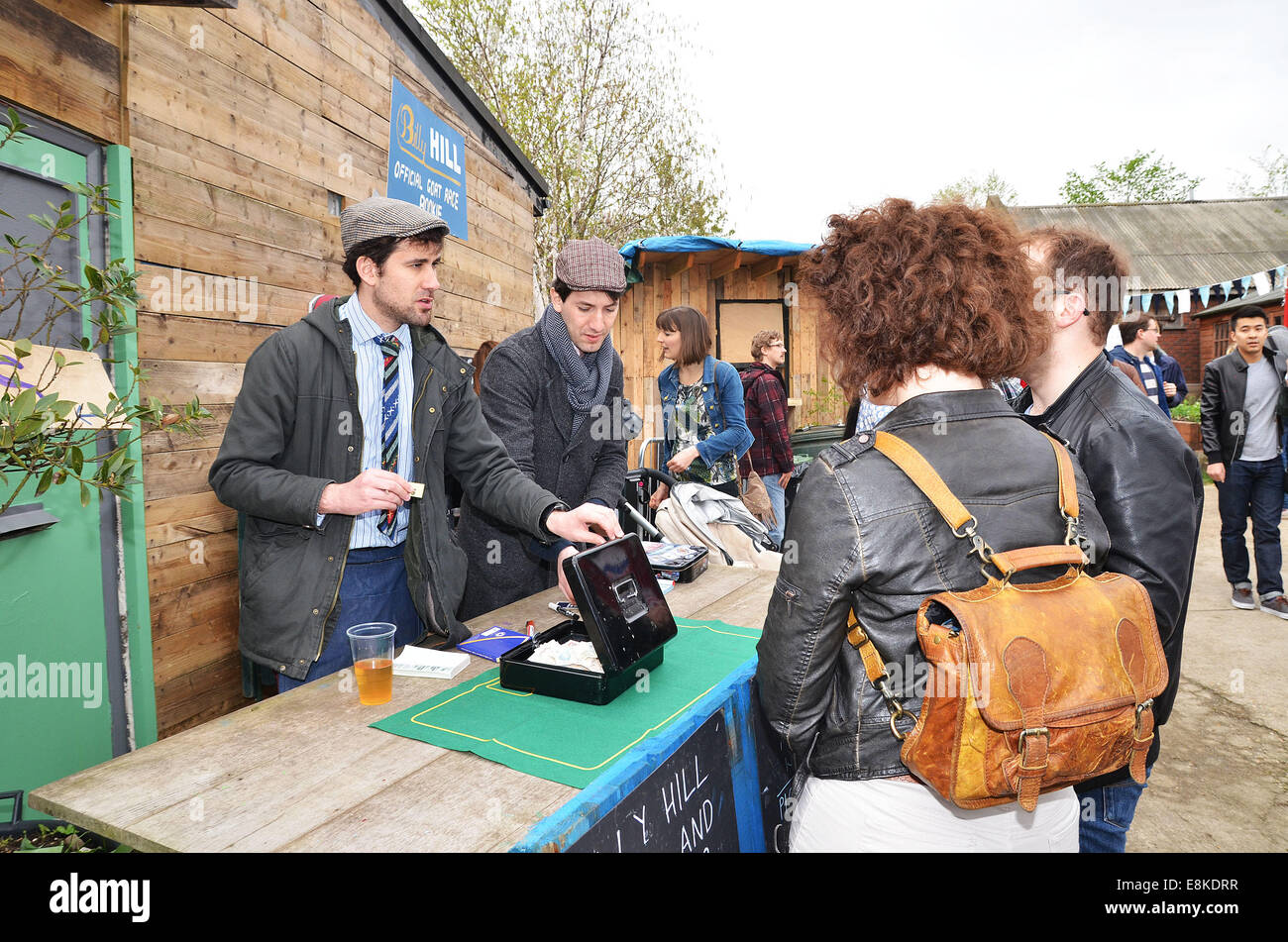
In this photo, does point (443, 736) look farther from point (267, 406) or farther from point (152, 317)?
point (152, 317)

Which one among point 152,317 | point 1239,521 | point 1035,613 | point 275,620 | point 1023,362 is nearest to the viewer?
point 1035,613

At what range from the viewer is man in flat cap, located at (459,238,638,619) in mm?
3016

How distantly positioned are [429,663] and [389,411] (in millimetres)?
930

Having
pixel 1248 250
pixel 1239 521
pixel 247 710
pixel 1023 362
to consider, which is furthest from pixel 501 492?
pixel 1248 250

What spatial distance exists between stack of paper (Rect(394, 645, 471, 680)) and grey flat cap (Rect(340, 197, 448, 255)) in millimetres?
1348

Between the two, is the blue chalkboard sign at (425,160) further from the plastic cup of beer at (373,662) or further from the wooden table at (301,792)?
the wooden table at (301,792)

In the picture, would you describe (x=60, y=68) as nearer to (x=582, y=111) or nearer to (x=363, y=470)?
(x=363, y=470)

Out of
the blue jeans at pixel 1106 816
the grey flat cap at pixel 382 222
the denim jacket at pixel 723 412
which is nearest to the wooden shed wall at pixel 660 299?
the denim jacket at pixel 723 412

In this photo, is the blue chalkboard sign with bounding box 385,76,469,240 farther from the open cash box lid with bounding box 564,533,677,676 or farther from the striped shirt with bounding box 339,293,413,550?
the open cash box lid with bounding box 564,533,677,676

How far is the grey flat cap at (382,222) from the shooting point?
8.09 feet

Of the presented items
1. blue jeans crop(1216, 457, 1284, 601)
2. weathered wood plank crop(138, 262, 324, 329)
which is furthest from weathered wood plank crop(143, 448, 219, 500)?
blue jeans crop(1216, 457, 1284, 601)

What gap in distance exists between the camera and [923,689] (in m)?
1.34
